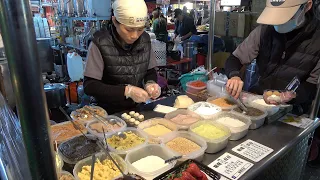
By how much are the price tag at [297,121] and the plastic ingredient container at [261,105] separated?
126 millimetres

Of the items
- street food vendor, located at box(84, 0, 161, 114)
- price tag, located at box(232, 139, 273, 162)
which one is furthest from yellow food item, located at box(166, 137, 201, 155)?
street food vendor, located at box(84, 0, 161, 114)

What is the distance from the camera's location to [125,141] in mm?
1460

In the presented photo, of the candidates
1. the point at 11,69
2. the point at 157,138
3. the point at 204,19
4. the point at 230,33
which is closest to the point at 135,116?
the point at 157,138

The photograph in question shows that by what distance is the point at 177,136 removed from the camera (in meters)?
1.56

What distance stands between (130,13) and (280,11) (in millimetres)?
1273

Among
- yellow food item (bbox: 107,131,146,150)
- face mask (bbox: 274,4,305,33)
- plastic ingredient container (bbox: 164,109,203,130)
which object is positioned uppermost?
face mask (bbox: 274,4,305,33)

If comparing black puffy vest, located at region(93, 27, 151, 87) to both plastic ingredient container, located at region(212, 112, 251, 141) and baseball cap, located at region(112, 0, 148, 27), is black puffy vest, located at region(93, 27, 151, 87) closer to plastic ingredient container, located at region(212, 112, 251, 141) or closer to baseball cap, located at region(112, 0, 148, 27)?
baseball cap, located at region(112, 0, 148, 27)

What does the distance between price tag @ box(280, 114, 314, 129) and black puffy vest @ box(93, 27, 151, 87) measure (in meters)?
1.33

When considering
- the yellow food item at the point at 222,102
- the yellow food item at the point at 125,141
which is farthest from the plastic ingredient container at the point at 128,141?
the yellow food item at the point at 222,102

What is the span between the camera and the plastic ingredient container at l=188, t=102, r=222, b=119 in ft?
5.84

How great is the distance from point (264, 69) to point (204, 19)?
1056 centimetres

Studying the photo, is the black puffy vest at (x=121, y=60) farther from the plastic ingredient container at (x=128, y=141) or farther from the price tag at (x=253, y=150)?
the price tag at (x=253, y=150)

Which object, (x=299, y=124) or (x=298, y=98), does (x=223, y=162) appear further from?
(x=298, y=98)

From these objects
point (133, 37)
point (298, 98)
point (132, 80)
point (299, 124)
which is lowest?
point (299, 124)
